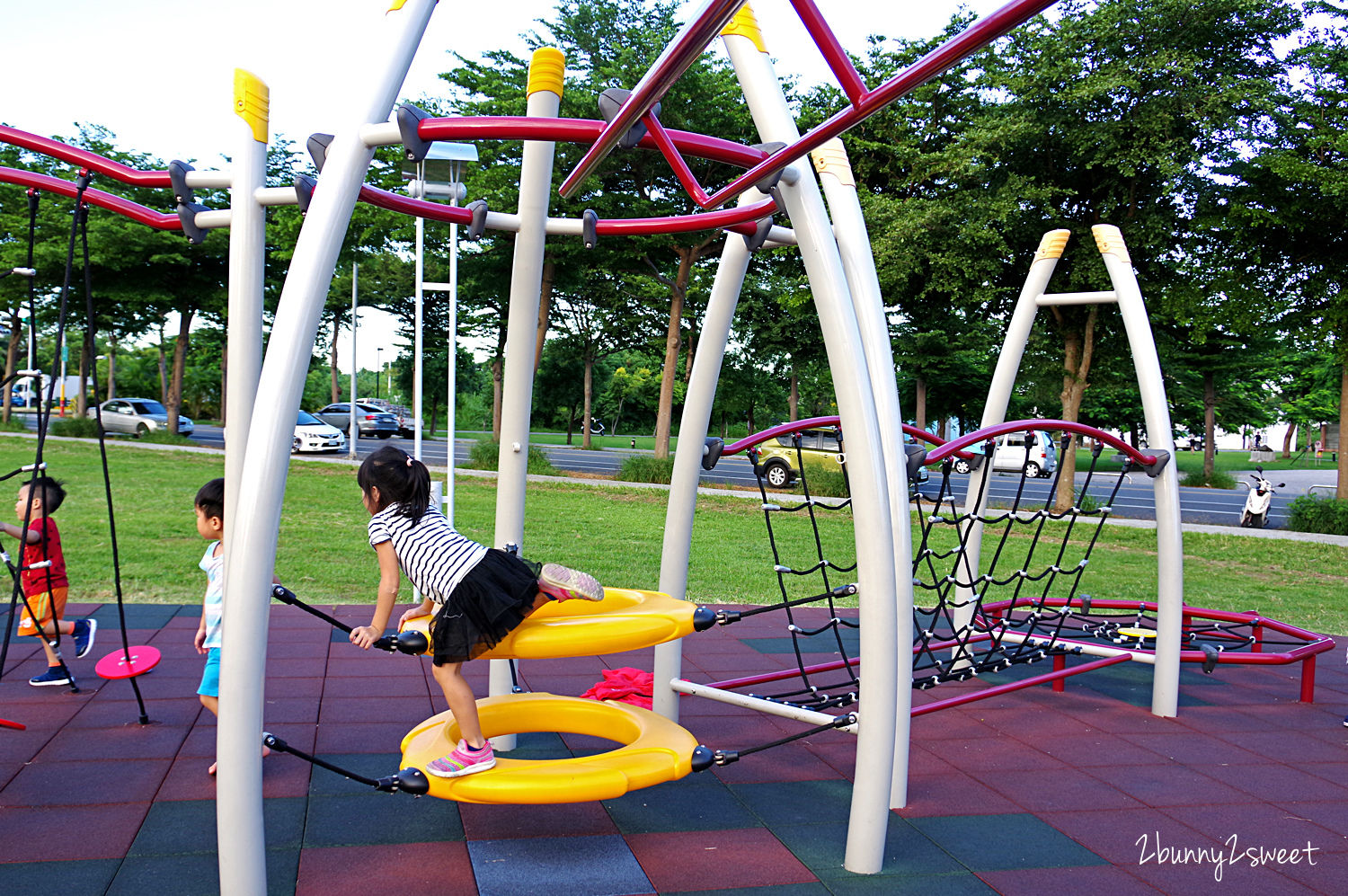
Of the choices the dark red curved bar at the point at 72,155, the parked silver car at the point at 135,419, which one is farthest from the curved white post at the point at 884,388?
the parked silver car at the point at 135,419

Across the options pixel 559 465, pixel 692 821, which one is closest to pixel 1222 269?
pixel 692 821

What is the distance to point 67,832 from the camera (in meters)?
3.03

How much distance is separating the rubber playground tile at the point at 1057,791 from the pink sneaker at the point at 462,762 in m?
2.03

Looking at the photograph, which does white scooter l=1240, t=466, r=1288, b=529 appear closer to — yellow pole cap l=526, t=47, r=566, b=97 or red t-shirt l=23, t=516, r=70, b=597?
yellow pole cap l=526, t=47, r=566, b=97

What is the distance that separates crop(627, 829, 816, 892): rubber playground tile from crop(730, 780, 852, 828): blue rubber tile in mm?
200

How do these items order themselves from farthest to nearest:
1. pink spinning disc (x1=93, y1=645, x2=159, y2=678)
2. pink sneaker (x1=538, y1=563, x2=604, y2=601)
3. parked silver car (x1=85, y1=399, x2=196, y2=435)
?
parked silver car (x1=85, y1=399, x2=196, y2=435)
pink spinning disc (x1=93, y1=645, x2=159, y2=678)
pink sneaker (x1=538, y1=563, x2=604, y2=601)

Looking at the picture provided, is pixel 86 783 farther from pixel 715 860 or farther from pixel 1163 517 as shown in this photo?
pixel 1163 517

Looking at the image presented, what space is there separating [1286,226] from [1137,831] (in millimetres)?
13108

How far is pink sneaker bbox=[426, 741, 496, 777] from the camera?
2.95 metres

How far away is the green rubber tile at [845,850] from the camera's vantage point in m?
3.03

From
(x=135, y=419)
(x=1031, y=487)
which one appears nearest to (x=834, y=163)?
(x=1031, y=487)

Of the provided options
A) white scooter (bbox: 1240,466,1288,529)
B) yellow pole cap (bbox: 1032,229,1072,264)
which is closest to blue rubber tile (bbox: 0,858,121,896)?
yellow pole cap (bbox: 1032,229,1072,264)

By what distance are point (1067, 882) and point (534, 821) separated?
1753 millimetres

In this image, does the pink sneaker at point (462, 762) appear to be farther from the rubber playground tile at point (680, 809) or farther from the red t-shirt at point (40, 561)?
the red t-shirt at point (40, 561)
